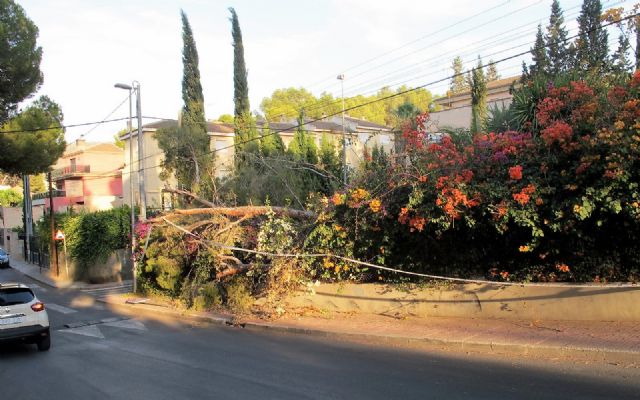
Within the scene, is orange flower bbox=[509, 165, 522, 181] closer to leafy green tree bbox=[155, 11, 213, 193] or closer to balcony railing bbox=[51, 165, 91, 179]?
leafy green tree bbox=[155, 11, 213, 193]

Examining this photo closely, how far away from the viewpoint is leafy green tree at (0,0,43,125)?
17.9 m

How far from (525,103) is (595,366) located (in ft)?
21.1

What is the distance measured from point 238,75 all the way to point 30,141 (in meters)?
17.2

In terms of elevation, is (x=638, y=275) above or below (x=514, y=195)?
below

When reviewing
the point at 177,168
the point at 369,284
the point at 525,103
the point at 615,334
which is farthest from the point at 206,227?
the point at 177,168

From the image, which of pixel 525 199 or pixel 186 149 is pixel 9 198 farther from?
pixel 525 199

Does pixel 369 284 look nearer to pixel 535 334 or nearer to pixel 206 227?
pixel 535 334

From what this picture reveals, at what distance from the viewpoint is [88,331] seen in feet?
46.8

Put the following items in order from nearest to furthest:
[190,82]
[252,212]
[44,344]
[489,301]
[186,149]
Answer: [489,301]
[44,344]
[252,212]
[186,149]
[190,82]

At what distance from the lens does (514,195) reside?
29.6ft

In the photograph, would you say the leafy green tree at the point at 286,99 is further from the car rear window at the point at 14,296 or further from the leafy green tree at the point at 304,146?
the car rear window at the point at 14,296

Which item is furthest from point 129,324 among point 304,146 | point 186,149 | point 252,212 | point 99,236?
point 186,149

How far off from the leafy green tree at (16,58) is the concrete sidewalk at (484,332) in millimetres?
12896

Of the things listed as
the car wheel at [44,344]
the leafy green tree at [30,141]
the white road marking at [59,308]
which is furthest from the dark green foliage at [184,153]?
the car wheel at [44,344]
